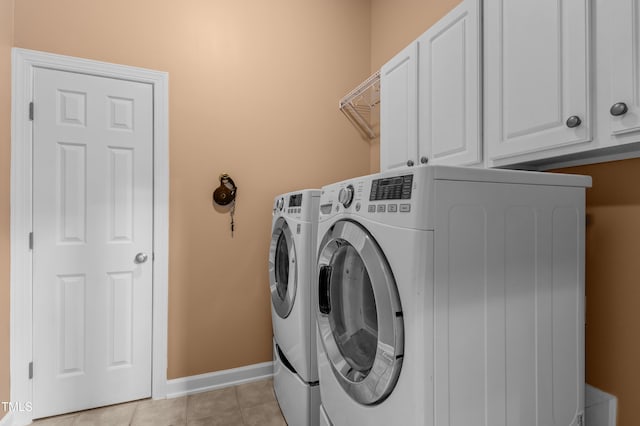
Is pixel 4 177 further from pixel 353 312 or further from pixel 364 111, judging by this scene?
pixel 364 111

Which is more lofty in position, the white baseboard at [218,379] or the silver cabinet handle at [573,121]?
the silver cabinet handle at [573,121]

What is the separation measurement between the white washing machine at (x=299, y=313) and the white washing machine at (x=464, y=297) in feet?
1.28

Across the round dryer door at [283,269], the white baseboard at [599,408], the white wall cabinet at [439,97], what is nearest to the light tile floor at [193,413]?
the round dryer door at [283,269]

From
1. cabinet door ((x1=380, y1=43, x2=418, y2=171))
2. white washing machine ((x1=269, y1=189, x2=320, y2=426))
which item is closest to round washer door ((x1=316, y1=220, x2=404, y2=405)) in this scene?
white washing machine ((x1=269, y1=189, x2=320, y2=426))

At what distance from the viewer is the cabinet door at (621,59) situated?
826mm

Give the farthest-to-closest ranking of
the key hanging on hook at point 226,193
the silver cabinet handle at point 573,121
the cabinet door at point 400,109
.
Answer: the key hanging on hook at point 226,193 < the cabinet door at point 400,109 < the silver cabinet handle at point 573,121

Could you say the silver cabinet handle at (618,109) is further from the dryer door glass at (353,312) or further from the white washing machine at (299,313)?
the white washing machine at (299,313)

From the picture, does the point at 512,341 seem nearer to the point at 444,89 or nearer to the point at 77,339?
the point at 444,89

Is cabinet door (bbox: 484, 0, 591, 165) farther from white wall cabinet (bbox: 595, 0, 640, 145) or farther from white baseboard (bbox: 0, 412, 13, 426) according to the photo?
white baseboard (bbox: 0, 412, 13, 426)

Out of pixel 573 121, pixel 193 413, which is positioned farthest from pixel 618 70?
pixel 193 413

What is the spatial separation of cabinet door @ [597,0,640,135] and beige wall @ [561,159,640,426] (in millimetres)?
351

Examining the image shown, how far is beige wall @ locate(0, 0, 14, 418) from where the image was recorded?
1.69 meters

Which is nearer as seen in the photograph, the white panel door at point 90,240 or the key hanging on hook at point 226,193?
Result: the white panel door at point 90,240

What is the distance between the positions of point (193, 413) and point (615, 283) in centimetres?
217
